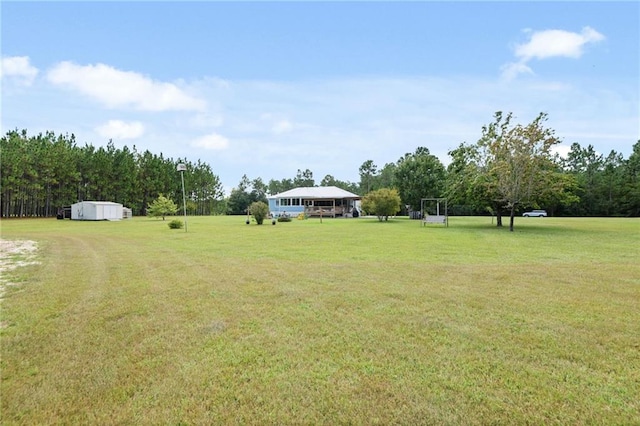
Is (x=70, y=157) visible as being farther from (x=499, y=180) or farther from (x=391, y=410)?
(x=391, y=410)

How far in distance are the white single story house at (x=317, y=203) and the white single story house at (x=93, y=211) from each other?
15774mm

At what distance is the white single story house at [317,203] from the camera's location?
39500 mm

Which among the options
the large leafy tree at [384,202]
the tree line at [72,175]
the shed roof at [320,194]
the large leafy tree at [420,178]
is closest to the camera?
the large leafy tree at [384,202]

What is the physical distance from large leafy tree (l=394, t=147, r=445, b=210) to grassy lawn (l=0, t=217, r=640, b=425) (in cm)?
2725

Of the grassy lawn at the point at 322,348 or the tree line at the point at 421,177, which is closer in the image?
the grassy lawn at the point at 322,348

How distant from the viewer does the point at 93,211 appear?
32.2 meters

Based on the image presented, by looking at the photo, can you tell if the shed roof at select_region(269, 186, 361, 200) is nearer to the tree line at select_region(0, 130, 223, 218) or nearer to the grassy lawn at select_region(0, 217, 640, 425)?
the tree line at select_region(0, 130, 223, 218)

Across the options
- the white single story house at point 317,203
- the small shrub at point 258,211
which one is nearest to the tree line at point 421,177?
the white single story house at point 317,203

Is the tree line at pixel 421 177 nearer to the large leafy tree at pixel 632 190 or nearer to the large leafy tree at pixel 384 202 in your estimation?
the large leafy tree at pixel 632 190

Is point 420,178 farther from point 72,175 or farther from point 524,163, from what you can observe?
point 72,175

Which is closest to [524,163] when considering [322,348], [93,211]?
[322,348]

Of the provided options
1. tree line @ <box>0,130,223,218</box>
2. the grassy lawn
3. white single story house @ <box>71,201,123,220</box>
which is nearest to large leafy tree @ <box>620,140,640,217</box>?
the grassy lawn

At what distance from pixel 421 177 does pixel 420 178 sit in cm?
13

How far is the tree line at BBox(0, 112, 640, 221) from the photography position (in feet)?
62.6
